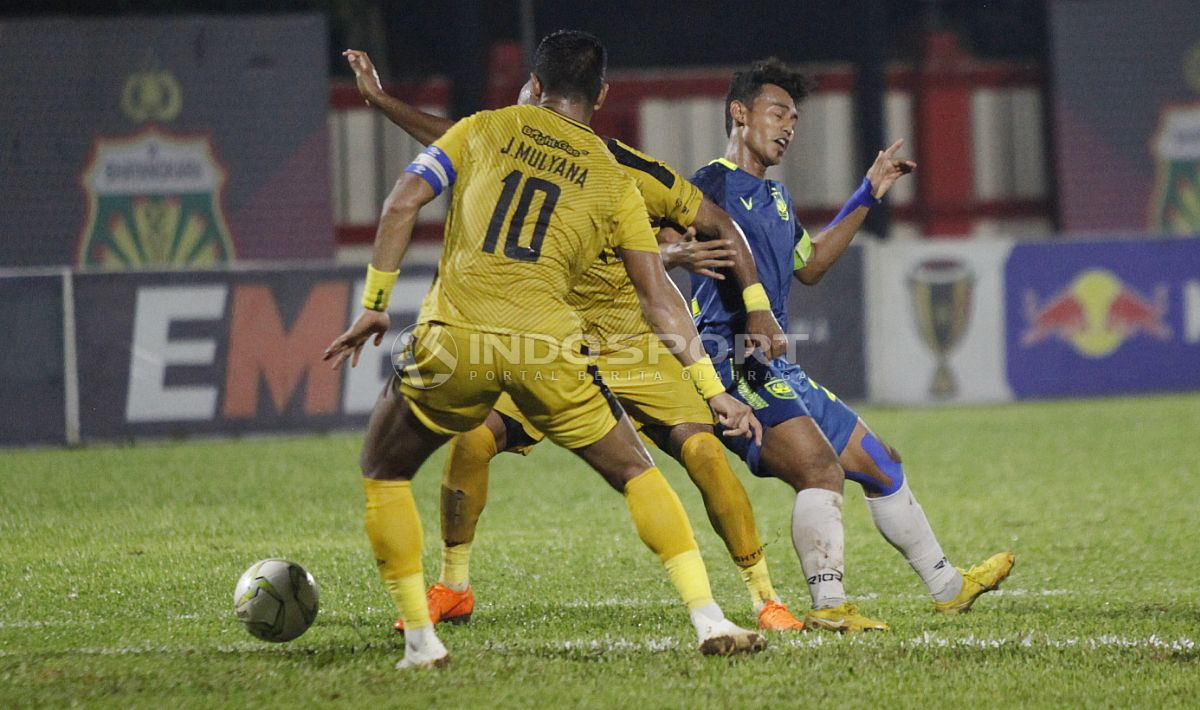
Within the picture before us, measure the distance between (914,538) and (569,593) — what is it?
1.42 meters

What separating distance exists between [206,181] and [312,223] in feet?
4.26

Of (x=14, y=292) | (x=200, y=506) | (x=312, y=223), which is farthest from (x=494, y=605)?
(x=312, y=223)

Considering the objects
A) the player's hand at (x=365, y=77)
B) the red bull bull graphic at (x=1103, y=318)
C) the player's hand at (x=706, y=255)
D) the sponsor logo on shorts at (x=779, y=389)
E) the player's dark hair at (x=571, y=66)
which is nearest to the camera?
the player's dark hair at (x=571, y=66)

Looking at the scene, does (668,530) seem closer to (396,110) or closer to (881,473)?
(881,473)

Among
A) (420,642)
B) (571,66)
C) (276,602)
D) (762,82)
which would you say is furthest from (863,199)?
(276,602)

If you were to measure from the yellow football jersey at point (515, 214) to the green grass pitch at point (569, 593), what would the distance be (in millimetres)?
1099

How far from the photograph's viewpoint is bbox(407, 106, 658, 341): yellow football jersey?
4773 millimetres

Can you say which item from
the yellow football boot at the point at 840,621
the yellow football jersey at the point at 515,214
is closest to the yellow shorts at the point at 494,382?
the yellow football jersey at the point at 515,214

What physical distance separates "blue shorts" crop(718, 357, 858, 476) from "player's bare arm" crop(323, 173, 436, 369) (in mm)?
1476

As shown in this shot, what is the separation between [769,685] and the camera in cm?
455

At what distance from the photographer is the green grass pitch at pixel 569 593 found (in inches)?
180

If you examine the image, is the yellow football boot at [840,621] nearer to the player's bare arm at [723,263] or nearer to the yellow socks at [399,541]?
the player's bare arm at [723,263]

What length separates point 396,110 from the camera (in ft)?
19.7

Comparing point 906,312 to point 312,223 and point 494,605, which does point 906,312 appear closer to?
point 312,223
